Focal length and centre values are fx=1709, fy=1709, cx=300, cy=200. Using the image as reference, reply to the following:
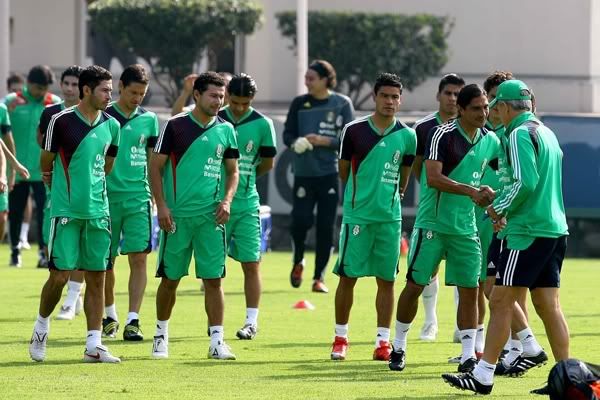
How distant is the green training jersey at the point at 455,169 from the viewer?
11898 millimetres

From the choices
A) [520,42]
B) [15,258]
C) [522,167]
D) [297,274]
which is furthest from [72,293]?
[520,42]

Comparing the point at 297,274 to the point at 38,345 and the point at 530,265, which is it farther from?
the point at 530,265

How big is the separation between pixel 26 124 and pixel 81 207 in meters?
8.91

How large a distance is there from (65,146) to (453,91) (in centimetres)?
297

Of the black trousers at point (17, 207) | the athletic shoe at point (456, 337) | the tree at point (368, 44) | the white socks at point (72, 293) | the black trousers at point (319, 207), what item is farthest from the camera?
the tree at point (368, 44)

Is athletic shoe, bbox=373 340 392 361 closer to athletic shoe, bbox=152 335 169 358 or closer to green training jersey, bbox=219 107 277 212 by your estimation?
athletic shoe, bbox=152 335 169 358

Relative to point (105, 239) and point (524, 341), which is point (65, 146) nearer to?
point (105, 239)

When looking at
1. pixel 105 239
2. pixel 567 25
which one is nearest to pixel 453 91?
pixel 105 239

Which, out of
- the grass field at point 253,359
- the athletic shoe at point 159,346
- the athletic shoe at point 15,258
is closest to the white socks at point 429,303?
the grass field at point 253,359

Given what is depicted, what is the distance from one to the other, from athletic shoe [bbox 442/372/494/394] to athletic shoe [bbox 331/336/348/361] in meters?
1.99

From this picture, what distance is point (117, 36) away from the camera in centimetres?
3142

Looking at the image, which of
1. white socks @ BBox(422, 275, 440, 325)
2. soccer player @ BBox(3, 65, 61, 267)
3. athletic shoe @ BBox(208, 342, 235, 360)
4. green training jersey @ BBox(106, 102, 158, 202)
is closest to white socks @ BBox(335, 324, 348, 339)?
athletic shoe @ BBox(208, 342, 235, 360)

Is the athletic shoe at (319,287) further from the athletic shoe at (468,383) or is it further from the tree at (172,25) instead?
the tree at (172,25)

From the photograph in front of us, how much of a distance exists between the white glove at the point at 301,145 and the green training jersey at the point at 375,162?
5.28 meters
